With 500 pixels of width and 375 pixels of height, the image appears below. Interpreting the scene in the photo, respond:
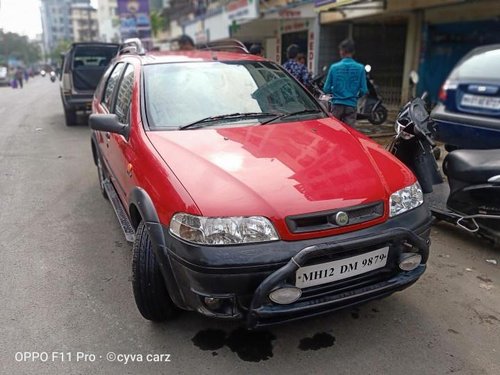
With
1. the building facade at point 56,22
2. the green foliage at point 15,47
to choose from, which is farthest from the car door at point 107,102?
the building facade at point 56,22

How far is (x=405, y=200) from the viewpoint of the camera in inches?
103

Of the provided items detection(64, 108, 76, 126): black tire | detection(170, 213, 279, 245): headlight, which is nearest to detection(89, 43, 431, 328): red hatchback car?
detection(170, 213, 279, 245): headlight

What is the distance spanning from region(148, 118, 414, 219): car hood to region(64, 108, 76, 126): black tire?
8649 millimetres

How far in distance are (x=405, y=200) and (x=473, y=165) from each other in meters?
1.39

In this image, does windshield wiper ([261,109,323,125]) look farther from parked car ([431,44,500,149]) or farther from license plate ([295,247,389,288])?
parked car ([431,44,500,149])

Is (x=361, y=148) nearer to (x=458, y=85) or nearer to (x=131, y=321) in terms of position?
(x=131, y=321)

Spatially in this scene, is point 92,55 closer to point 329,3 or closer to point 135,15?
point 329,3

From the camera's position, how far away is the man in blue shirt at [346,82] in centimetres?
620

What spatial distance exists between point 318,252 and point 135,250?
1.12 metres

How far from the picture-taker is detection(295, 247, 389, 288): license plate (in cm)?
231

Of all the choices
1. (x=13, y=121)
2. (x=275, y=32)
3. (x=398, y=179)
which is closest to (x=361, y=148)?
(x=398, y=179)

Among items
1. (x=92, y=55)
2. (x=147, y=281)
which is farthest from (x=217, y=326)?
(x=92, y=55)

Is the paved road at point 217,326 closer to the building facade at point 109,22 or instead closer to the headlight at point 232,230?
the headlight at point 232,230

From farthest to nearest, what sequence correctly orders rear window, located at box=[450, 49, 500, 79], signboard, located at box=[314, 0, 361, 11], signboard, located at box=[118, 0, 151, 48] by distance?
signboard, located at box=[118, 0, 151, 48] < signboard, located at box=[314, 0, 361, 11] < rear window, located at box=[450, 49, 500, 79]
